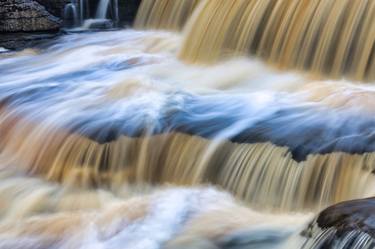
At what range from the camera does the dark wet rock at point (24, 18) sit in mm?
9648

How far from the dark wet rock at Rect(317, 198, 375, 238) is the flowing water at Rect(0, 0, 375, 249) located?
0.23 ft

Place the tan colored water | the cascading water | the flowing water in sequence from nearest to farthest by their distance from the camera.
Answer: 1. the flowing water
2. the tan colored water
3. the cascading water

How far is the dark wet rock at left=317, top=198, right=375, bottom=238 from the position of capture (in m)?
2.86

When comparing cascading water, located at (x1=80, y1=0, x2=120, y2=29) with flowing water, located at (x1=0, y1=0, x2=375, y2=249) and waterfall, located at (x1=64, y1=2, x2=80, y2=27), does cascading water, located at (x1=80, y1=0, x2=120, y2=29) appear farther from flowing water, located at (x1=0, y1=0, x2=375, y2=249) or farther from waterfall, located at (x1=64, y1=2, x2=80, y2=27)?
flowing water, located at (x1=0, y1=0, x2=375, y2=249)

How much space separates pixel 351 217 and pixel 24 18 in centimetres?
785

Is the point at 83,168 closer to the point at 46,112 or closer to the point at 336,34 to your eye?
the point at 46,112

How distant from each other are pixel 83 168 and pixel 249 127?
1343 millimetres

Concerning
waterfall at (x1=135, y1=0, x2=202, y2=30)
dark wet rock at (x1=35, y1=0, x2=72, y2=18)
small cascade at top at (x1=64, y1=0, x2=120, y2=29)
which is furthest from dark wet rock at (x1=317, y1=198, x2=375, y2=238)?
dark wet rock at (x1=35, y1=0, x2=72, y2=18)

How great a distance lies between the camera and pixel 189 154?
15.3 feet

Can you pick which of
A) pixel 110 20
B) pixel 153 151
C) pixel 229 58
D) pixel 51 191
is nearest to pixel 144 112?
pixel 153 151

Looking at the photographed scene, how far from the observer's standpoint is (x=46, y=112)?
5.73m

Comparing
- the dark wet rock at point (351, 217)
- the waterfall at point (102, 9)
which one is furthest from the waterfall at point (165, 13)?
the dark wet rock at point (351, 217)

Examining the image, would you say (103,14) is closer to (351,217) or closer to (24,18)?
(24,18)

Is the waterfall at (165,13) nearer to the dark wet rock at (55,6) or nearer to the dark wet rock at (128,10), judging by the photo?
the dark wet rock at (128,10)
